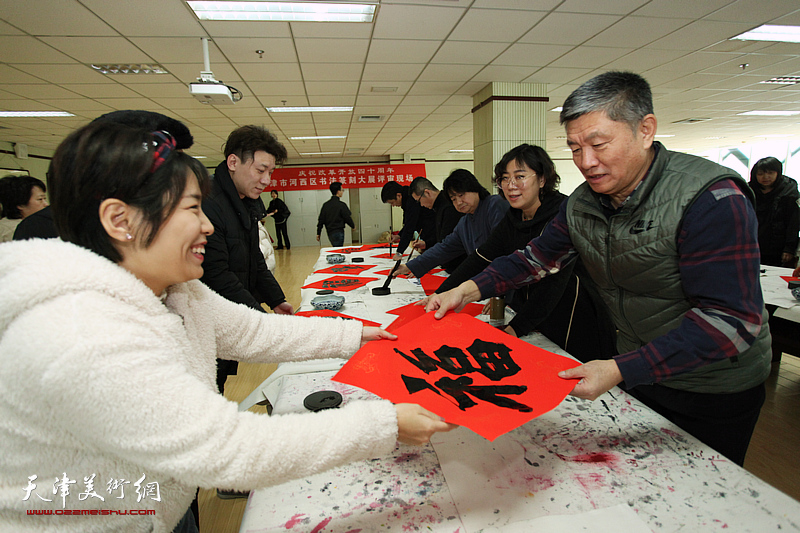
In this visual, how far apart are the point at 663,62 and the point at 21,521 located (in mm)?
5766

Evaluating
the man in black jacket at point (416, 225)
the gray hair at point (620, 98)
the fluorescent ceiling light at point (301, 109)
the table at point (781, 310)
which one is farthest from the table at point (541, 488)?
the fluorescent ceiling light at point (301, 109)

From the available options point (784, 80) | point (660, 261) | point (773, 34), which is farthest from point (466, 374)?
point (784, 80)

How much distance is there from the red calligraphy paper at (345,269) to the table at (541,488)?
83.3 inches

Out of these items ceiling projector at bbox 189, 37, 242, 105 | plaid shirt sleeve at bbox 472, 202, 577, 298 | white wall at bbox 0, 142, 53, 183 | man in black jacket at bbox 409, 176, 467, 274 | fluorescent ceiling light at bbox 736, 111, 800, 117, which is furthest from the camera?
white wall at bbox 0, 142, 53, 183

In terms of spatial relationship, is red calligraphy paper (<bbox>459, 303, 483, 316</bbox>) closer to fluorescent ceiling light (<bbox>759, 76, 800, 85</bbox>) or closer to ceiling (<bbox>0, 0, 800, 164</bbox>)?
ceiling (<bbox>0, 0, 800, 164</bbox>)

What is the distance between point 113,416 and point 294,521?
35cm

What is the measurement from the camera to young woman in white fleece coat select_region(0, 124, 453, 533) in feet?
1.63

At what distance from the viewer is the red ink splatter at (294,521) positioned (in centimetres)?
66

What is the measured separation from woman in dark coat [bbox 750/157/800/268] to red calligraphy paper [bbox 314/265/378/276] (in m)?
3.56

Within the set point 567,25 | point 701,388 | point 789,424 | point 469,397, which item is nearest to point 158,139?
point 469,397

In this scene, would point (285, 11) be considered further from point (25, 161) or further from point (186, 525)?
point (25, 161)

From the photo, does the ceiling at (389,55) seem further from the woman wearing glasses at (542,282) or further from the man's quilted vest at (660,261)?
the man's quilted vest at (660,261)

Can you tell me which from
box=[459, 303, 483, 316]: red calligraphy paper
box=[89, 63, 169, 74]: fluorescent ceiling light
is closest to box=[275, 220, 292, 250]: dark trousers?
box=[89, 63, 169, 74]: fluorescent ceiling light

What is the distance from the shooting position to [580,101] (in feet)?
3.06
